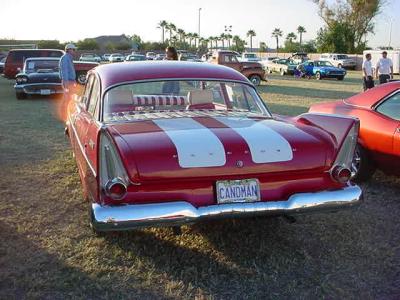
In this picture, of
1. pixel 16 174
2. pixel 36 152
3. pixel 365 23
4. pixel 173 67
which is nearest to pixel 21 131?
pixel 36 152

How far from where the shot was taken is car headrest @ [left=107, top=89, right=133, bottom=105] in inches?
175

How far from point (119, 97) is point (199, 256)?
5.20 ft

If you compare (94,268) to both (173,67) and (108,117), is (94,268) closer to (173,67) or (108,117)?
(108,117)

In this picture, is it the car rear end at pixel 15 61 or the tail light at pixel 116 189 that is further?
the car rear end at pixel 15 61

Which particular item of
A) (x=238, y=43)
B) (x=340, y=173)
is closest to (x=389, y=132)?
(x=340, y=173)

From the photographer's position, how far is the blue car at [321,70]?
31.5 m

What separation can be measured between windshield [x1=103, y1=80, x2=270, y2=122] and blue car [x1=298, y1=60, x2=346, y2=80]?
92.2 feet

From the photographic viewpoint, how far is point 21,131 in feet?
31.3

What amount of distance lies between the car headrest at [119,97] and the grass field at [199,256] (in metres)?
1.15

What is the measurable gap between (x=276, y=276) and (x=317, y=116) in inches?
59.7

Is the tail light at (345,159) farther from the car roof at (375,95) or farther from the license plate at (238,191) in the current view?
the car roof at (375,95)

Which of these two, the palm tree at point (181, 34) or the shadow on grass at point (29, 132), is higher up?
the palm tree at point (181, 34)

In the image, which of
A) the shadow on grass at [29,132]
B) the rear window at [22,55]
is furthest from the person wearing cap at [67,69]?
the rear window at [22,55]

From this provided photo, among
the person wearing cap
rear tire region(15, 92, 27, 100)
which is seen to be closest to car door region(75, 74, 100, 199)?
the person wearing cap
